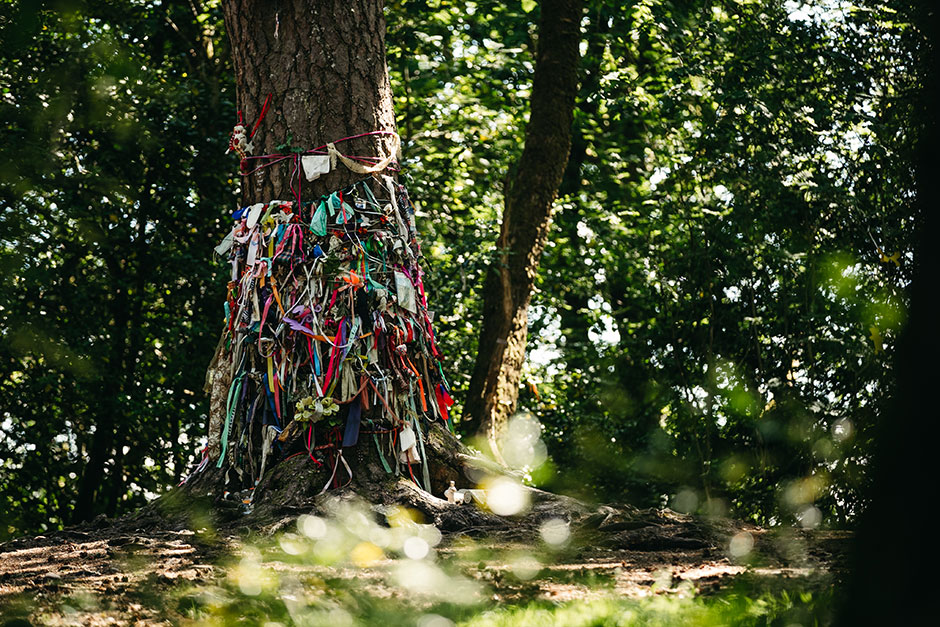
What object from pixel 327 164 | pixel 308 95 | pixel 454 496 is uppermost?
pixel 308 95

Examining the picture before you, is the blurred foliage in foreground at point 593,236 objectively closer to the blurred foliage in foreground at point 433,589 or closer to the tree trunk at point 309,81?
the tree trunk at point 309,81

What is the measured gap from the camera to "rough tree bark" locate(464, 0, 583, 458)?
709 cm

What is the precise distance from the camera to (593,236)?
33.2 feet

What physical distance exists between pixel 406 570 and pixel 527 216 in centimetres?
451

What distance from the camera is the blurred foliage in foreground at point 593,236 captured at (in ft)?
24.7

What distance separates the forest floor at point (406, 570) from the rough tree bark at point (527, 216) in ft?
10.1

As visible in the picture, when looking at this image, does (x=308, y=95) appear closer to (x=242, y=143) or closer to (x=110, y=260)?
(x=242, y=143)

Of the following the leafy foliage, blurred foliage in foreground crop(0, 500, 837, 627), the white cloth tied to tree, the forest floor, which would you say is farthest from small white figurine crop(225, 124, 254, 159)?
the leafy foliage

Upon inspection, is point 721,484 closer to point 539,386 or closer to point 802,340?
point 802,340

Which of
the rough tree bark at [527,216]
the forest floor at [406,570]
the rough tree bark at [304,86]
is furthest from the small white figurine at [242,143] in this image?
the rough tree bark at [527,216]

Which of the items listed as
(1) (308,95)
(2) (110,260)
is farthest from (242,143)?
(2) (110,260)


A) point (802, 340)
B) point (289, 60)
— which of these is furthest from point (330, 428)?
point (802, 340)

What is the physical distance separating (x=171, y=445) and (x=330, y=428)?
5.38 meters

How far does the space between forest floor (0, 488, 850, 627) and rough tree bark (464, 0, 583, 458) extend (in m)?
3.07
